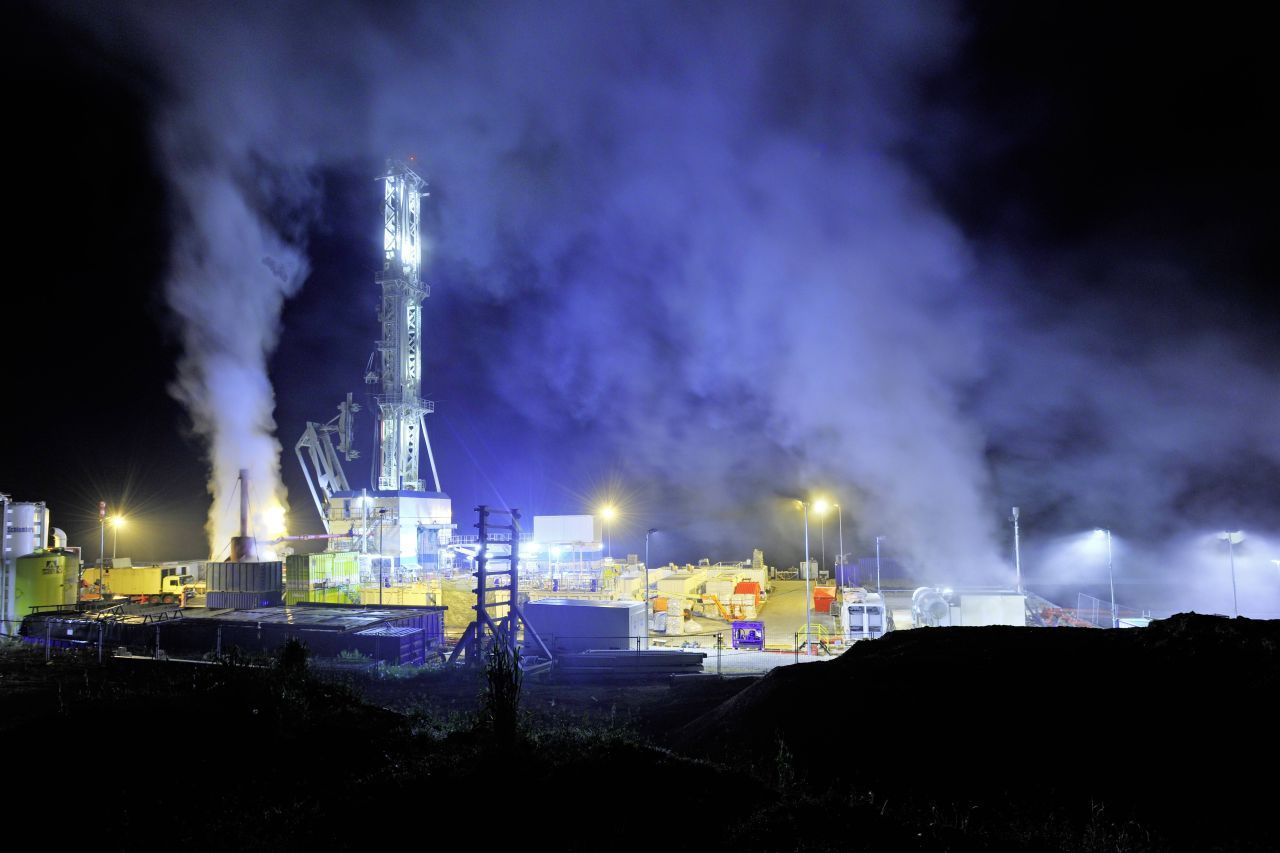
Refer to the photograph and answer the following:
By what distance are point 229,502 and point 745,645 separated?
108 feet

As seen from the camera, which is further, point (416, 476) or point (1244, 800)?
point (416, 476)

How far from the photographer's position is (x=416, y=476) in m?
47.6

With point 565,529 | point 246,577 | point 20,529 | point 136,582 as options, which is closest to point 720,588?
point 565,529

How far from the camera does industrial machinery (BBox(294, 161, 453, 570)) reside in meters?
44.7

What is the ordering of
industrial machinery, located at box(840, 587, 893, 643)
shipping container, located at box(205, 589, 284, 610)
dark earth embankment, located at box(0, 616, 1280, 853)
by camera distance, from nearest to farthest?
1. dark earth embankment, located at box(0, 616, 1280, 853)
2. industrial machinery, located at box(840, 587, 893, 643)
3. shipping container, located at box(205, 589, 284, 610)

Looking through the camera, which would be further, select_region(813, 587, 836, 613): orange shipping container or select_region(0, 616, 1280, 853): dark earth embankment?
select_region(813, 587, 836, 613): orange shipping container

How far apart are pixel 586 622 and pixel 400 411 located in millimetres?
25602

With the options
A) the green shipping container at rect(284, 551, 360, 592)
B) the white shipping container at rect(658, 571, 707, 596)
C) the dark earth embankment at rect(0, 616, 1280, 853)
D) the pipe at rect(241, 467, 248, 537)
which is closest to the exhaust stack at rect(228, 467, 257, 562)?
the pipe at rect(241, 467, 248, 537)

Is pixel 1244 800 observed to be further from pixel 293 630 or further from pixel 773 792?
pixel 293 630

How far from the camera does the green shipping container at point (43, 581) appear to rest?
27.9m

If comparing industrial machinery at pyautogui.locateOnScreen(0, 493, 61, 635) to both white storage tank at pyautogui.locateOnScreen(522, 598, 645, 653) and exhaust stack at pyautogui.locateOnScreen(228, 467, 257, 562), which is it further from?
white storage tank at pyautogui.locateOnScreen(522, 598, 645, 653)

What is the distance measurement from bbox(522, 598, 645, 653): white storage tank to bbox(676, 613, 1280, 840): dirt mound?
1432 cm

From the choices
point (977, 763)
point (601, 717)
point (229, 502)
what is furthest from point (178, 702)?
point (229, 502)

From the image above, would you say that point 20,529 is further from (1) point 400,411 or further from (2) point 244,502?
(1) point 400,411
